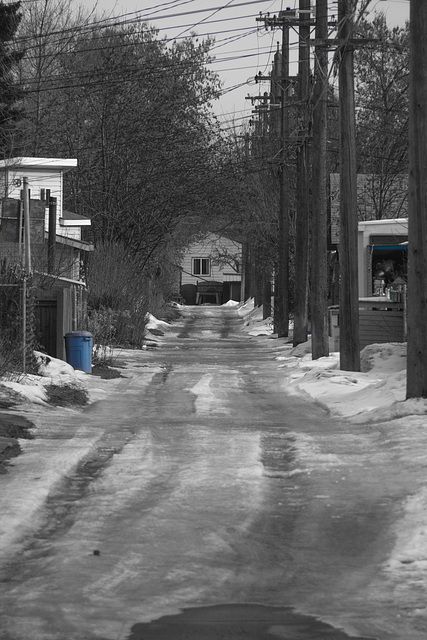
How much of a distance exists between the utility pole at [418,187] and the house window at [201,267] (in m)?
80.3

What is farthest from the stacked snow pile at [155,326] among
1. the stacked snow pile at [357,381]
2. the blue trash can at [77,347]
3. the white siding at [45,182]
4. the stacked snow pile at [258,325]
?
the blue trash can at [77,347]

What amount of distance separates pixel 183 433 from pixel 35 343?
8047 mm

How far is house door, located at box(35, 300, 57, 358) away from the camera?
23.6 metres

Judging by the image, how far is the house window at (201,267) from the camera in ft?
309

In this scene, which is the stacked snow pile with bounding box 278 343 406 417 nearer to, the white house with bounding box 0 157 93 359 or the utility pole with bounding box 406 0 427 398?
the utility pole with bounding box 406 0 427 398

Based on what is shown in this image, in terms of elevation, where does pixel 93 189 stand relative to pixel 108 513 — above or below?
above

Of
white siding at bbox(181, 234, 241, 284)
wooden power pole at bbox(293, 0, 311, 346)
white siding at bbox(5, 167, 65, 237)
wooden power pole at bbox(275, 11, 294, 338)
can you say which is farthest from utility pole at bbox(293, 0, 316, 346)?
white siding at bbox(181, 234, 241, 284)

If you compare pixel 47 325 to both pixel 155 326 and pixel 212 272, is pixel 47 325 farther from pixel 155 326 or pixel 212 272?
pixel 212 272

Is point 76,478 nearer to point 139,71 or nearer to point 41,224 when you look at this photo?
point 41,224

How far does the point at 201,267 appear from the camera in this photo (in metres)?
94.5

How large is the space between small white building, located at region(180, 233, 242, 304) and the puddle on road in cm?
8093

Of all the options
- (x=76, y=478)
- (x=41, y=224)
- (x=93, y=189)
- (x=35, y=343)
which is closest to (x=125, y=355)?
(x=41, y=224)

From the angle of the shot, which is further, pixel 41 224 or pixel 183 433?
pixel 41 224

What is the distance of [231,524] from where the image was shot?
25.7ft
